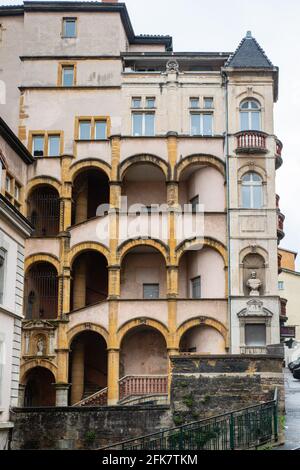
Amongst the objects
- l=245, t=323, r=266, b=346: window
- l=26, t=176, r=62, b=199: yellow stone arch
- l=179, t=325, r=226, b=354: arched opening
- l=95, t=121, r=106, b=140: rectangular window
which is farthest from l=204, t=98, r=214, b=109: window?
l=245, t=323, r=266, b=346: window

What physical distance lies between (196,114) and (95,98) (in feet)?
19.0

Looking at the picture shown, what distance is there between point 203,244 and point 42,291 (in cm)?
985

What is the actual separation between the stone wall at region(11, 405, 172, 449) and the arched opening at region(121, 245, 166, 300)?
53.3 feet

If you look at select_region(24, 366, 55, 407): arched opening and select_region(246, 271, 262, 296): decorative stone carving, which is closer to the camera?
select_region(246, 271, 262, 296): decorative stone carving

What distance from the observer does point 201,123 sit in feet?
154

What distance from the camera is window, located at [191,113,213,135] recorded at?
46869 millimetres

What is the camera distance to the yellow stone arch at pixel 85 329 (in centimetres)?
4347

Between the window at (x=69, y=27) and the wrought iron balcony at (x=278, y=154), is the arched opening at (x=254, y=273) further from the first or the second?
the window at (x=69, y=27)

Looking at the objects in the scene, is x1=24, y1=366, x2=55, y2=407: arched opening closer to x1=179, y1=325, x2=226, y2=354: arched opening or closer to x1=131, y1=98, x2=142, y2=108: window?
x1=179, y1=325, x2=226, y2=354: arched opening

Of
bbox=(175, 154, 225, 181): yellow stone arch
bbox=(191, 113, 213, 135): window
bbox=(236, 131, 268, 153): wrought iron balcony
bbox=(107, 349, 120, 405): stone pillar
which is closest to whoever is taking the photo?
bbox=(107, 349, 120, 405): stone pillar

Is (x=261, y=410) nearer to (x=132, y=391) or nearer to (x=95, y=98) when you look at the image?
(x=132, y=391)

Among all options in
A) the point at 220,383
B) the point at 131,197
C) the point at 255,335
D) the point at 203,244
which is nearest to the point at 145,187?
the point at 131,197

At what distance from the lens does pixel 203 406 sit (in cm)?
2791
